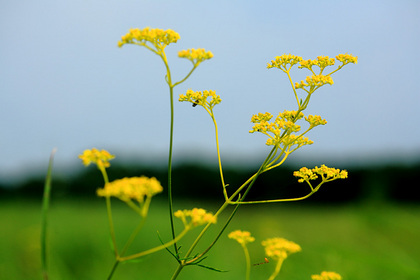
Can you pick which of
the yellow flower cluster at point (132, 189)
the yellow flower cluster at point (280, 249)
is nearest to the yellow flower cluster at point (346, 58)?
the yellow flower cluster at point (280, 249)

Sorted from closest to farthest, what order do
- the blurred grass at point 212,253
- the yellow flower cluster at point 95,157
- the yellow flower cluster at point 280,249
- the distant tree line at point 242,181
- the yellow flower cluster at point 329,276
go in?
the yellow flower cluster at point 95,157, the yellow flower cluster at point 280,249, the yellow flower cluster at point 329,276, the blurred grass at point 212,253, the distant tree line at point 242,181

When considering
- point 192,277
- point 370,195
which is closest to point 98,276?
point 192,277

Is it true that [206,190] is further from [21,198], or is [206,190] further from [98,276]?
[98,276]

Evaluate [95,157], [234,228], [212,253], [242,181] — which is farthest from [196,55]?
[242,181]

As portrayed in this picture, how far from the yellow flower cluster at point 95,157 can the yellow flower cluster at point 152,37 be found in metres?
0.54

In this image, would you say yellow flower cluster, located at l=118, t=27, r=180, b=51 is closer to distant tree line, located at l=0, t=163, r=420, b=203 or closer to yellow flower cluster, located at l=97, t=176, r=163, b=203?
yellow flower cluster, located at l=97, t=176, r=163, b=203

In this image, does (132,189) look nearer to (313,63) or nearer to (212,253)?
(313,63)

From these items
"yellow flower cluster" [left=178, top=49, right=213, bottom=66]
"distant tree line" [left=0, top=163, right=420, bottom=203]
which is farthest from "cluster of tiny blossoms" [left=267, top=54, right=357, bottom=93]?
"distant tree line" [left=0, top=163, right=420, bottom=203]

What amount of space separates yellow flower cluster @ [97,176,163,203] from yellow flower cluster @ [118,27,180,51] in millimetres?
717

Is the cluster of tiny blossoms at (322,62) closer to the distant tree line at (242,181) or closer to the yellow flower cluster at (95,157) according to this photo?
the yellow flower cluster at (95,157)

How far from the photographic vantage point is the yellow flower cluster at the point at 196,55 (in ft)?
5.86

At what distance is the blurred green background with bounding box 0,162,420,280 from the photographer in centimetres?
823

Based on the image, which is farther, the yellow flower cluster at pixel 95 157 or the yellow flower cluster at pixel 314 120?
the yellow flower cluster at pixel 314 120

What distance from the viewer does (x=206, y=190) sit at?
87.2 ft
